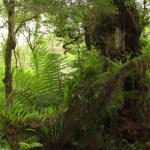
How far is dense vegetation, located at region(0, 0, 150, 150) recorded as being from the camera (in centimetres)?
388

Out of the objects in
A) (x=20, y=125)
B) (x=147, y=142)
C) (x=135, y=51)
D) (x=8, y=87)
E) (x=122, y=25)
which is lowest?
(x=147, y=142)

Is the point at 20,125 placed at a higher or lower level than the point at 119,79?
lower

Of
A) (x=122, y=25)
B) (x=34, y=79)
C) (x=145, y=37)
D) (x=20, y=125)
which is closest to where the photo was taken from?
(x=20, y=125)

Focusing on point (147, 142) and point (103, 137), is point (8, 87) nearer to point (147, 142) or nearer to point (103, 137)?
point (103, 137)

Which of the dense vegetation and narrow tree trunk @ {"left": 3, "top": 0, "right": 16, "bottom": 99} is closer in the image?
the dense vegetation

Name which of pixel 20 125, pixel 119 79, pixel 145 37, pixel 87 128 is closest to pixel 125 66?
pixel 119 79

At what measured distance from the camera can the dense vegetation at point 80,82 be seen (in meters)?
3.88

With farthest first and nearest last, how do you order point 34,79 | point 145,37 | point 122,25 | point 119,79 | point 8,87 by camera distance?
point 145,37
point 122,25
point 34,79
point 8,87
point 119,79

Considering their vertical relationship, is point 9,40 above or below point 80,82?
above

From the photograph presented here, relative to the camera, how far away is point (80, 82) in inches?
183

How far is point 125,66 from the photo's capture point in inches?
158

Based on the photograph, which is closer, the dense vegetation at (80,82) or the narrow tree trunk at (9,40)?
the dense vegetation at (80,82)

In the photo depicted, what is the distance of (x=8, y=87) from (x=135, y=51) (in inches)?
70.4

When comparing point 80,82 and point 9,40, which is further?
point 80,82
